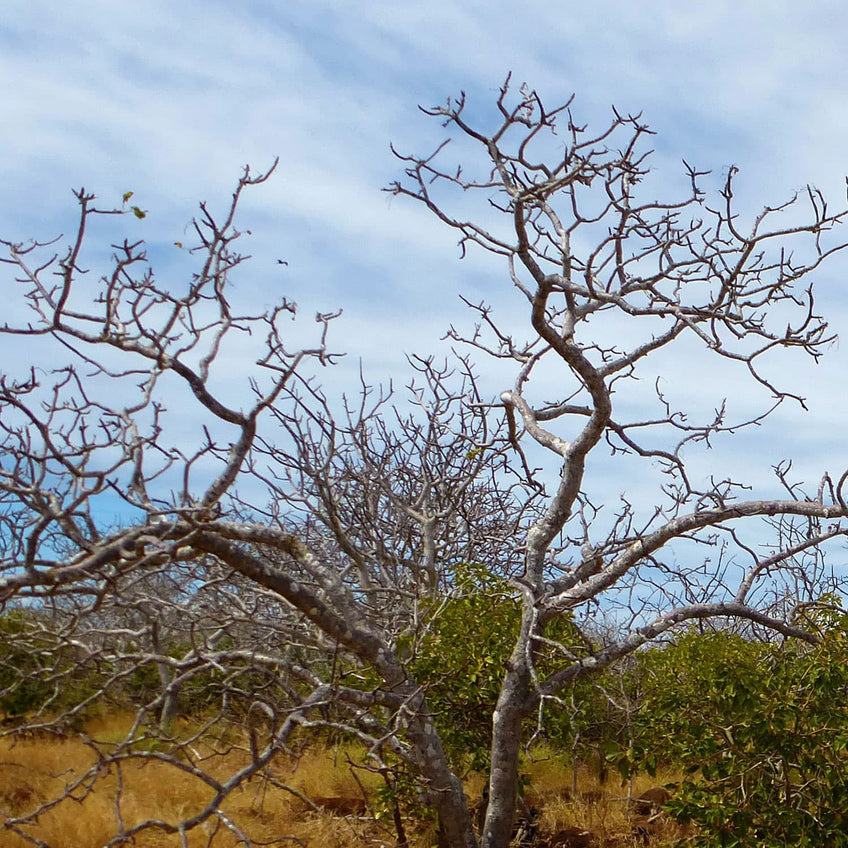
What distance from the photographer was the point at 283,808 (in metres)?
11.5

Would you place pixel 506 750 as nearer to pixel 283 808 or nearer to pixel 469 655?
pixel 469 655

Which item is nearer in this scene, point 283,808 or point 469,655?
point 469,655

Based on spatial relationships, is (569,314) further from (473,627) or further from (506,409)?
(473,627)

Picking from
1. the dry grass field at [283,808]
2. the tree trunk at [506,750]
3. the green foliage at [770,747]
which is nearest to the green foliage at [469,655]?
the tree trunk at [506,750]


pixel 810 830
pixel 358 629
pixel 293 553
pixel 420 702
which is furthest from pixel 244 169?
pixel 810 830

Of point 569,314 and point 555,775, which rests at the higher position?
point 569,314

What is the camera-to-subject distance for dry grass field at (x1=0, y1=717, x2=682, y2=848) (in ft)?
33.2

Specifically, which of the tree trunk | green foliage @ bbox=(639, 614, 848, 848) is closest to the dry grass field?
the tree trunk

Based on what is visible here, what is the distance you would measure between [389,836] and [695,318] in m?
6.10

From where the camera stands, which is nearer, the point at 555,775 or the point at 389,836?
the point at 389,836

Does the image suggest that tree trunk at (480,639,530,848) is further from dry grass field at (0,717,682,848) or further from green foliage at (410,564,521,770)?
dry grass field at (0,717,682,848)

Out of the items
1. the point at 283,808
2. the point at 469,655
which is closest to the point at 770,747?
the point at 469,655

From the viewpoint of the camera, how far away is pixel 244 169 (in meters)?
7.55

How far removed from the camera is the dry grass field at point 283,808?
33.2ft
